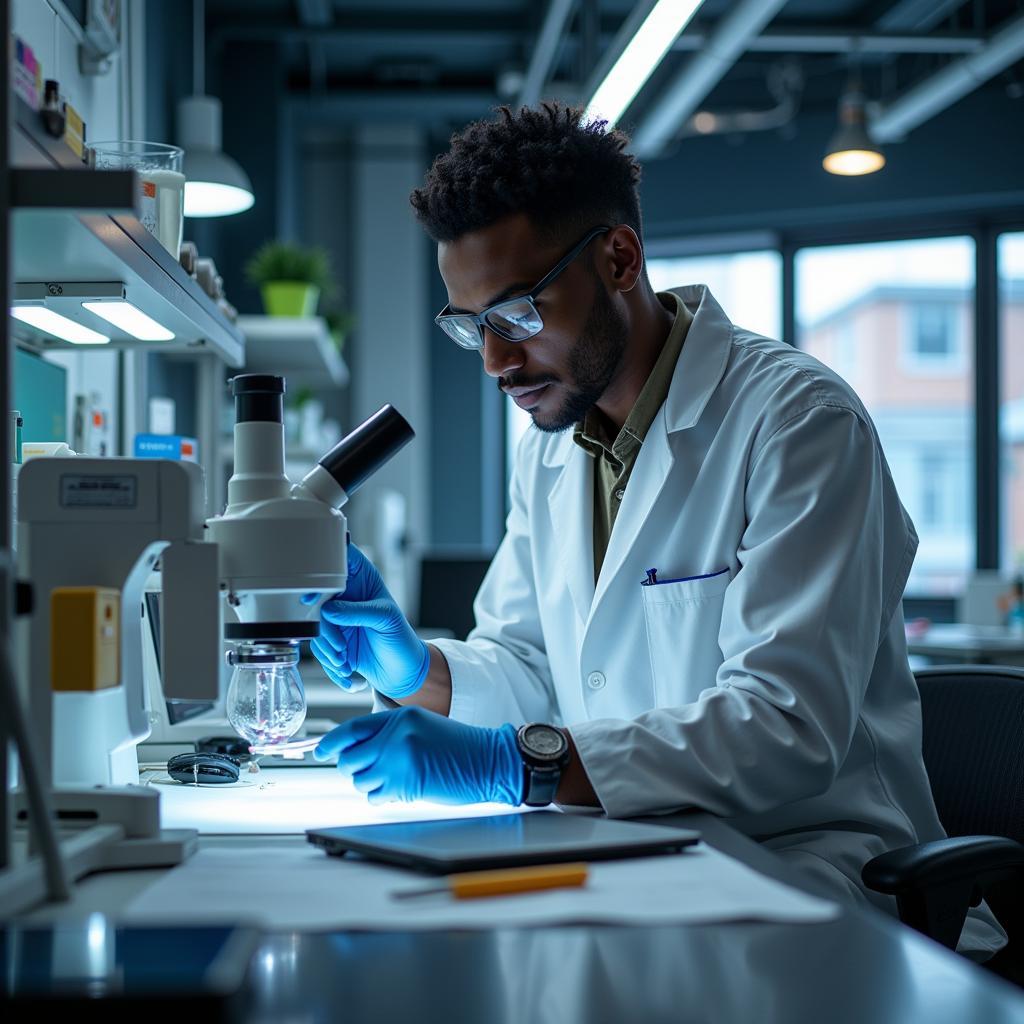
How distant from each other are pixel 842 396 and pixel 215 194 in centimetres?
207

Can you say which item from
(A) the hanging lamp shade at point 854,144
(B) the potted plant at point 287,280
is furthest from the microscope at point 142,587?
(A) the hanging lamp shade at point 854,144

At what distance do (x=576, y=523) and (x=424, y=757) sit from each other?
27.0 inches

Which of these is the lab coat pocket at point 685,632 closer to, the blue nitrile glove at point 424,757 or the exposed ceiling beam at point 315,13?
the blue nitrile glove at point 424,757

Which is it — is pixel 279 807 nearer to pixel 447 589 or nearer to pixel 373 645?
pixel 373 645

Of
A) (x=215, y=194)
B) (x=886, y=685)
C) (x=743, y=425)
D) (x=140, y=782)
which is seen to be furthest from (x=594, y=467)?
(x=215, y=194)

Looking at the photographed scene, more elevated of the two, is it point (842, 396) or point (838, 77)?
point (838, 77)

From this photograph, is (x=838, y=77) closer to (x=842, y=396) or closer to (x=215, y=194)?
(x=215, y=194)

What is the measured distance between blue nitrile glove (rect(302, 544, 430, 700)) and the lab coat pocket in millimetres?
341

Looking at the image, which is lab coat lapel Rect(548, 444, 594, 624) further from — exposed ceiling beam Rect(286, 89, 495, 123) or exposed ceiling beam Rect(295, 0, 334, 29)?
exposed ceiling beam Rect(286, 89, 495, 123)

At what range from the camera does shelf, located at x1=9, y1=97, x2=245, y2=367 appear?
0.92m

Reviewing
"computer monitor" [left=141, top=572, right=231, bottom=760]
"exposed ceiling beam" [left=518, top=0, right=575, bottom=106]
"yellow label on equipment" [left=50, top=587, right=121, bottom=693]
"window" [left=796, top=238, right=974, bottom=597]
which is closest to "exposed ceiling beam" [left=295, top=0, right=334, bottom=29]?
"exposed ceiling beam" [left=518, top=0, right=575, bottom=106]

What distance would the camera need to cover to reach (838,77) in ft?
19.3

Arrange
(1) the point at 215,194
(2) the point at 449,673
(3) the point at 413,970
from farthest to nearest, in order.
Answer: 1. (1) the point at 215,194
2. (2) the point at 449,673
3. (3) the point at 413,970

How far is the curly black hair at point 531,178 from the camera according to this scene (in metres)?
1.56
